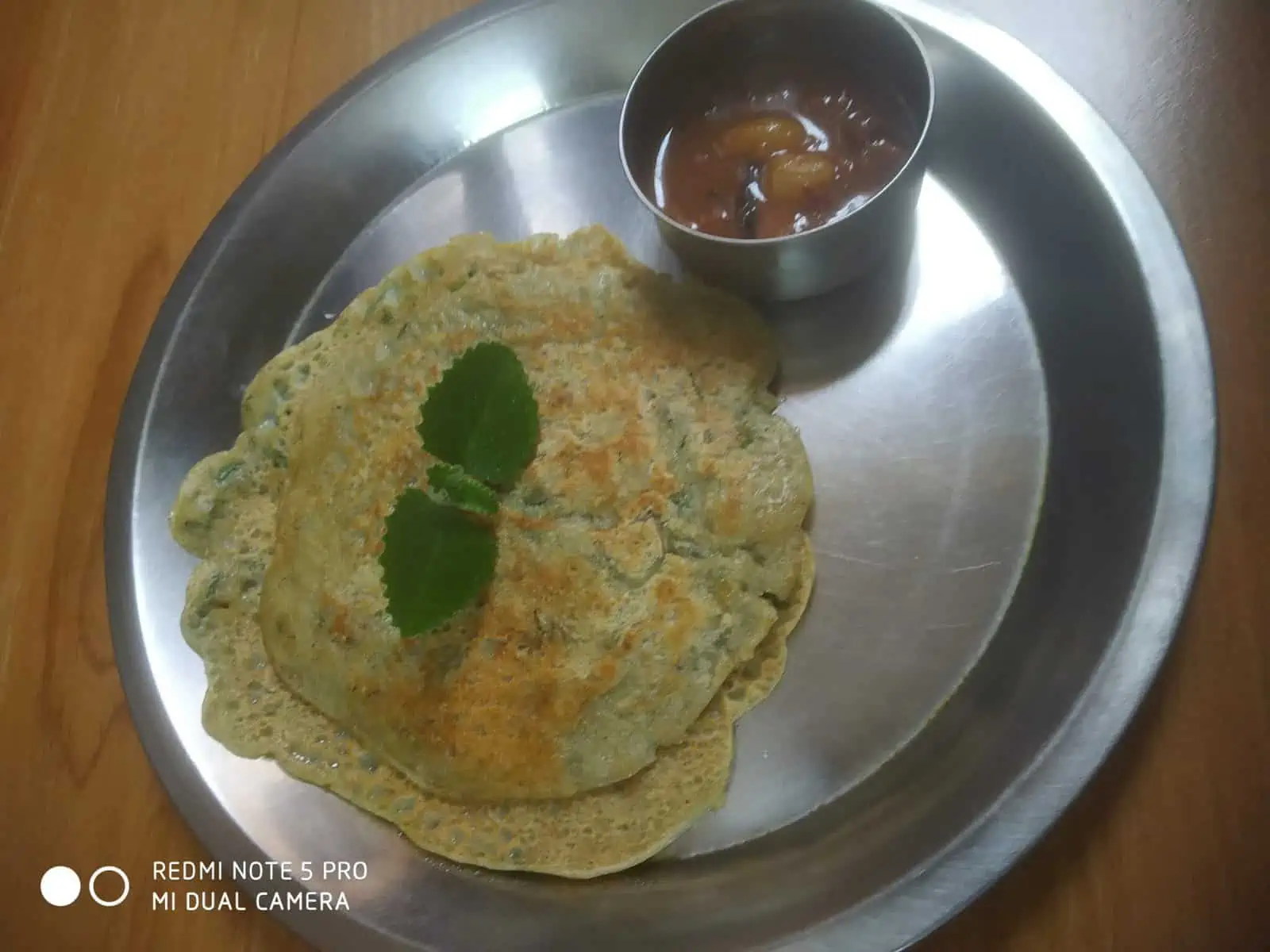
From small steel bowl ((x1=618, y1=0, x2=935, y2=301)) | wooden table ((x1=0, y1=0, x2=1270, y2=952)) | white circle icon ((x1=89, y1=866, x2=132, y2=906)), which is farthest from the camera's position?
white circle icon ((x1=89, y1=866, x2=132, y2=906))

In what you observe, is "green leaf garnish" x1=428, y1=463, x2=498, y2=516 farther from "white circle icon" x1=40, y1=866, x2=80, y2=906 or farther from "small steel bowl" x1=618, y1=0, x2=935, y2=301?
"white circle icon" x1=40, y1=866, x2=80, y2=906

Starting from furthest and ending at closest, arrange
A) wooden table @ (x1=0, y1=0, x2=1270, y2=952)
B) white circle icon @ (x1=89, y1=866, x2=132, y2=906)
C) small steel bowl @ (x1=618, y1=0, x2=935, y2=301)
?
white circle icon @ (x1=89, y1=866, x2=132, y2=906) < small steel bowl @ (x1=618, y1=0, x2=935, y2=301) < wooden table @ (x1=0, y1=0, x2=1270, y2=952)

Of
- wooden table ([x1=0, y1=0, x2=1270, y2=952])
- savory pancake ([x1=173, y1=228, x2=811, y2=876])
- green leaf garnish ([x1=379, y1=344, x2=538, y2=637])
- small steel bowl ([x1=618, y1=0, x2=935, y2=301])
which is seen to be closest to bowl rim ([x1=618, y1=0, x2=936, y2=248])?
small steel bowl ([x1=618, y1=0, x2=935, y2=301])

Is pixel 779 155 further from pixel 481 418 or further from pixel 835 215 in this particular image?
pixel 481 418

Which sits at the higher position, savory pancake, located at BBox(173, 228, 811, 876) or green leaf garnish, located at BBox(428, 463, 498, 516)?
green leaf garnish, located at BBox(428, 463, 498, 516)

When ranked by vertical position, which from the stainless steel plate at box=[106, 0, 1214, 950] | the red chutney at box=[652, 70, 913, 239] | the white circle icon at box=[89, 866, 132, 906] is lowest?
the white circle icon at box=[89, 866, 132, 906]

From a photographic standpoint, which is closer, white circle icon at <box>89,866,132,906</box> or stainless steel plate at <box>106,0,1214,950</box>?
stainless steel plate at <box>106,0,1214,950</box>

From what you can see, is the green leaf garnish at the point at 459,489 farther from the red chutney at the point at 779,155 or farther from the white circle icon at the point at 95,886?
the white circle icon at the point at 95,886
